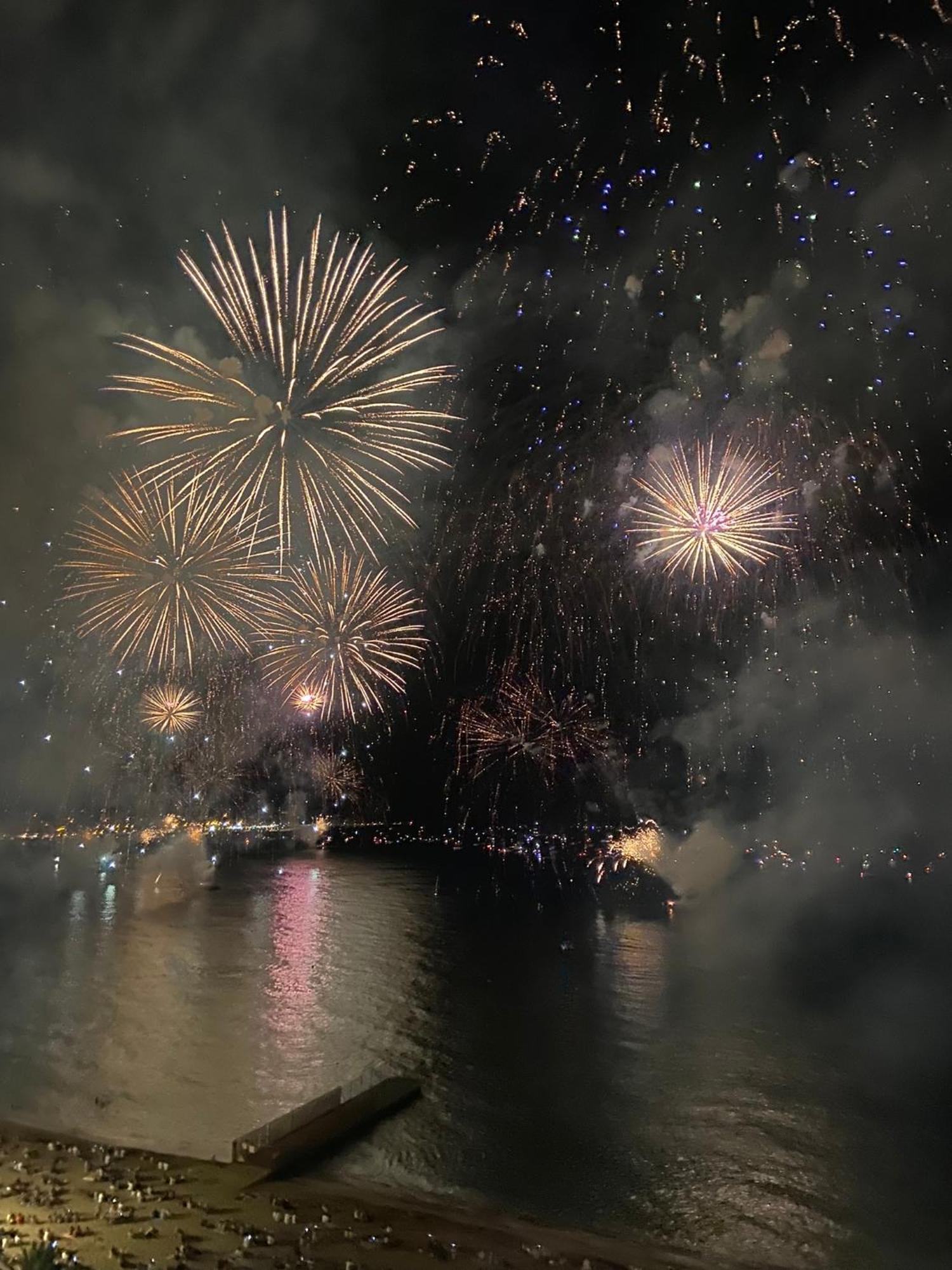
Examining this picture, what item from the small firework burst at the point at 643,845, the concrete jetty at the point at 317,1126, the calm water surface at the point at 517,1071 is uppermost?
the small firework burst at the point at 643,845

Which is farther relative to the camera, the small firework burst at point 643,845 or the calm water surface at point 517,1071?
the small firework burst at point 643,845

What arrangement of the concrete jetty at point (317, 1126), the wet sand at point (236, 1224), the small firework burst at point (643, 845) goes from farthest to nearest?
the small firework burst at point (643, 845), the concrete jetty at point (317, 1126), the wet sand at point (236, 1224)

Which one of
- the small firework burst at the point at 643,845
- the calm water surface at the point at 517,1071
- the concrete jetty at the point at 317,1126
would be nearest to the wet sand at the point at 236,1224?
the concrete jetty at the point at 317,1126

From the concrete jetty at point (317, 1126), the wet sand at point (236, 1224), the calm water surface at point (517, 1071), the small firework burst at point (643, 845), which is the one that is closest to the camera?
the wet sand at point (236, 1224)

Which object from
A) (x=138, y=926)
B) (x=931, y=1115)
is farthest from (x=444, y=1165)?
(x=138, y=926)

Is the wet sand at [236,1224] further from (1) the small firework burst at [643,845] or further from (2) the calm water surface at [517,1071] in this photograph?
(1) the small firework burst at [643,845]

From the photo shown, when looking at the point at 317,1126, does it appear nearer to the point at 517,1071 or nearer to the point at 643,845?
the point at 517,1071

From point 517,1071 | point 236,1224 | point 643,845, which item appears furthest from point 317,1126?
point 643,845

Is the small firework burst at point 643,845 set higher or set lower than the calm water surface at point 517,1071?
higher
